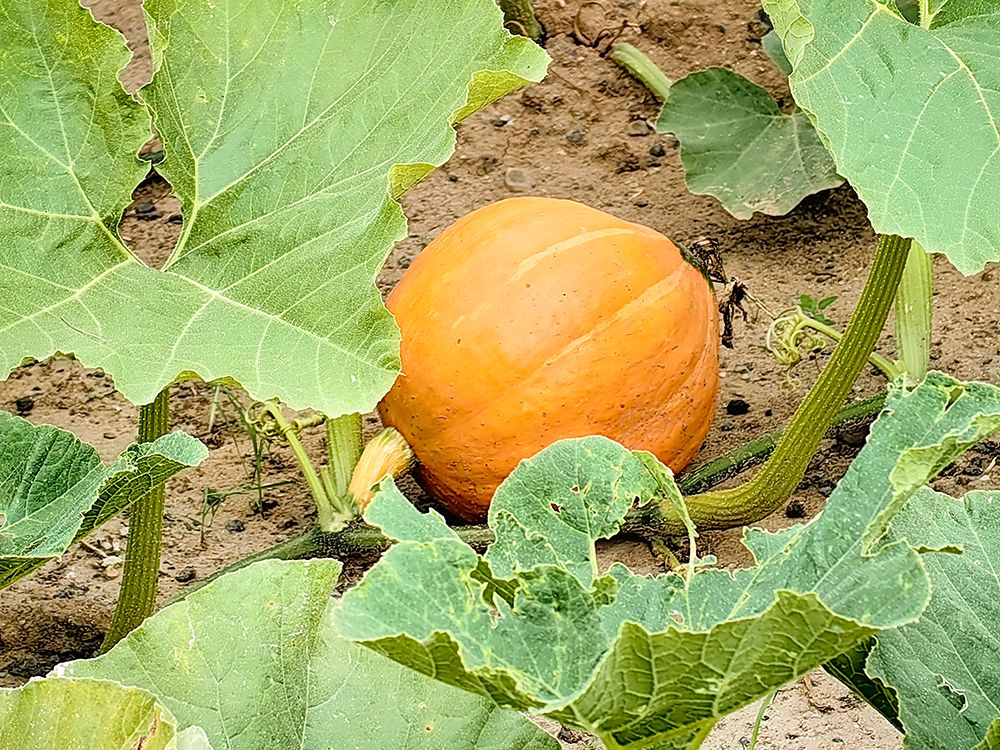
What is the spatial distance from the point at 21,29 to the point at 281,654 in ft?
2.52

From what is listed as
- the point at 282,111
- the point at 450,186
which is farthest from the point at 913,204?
the point at 450,186

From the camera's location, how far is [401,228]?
1479 millimetres

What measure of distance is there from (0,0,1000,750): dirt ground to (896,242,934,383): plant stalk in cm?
15

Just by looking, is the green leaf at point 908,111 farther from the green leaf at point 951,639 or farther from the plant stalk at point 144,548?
the plant stalk at point 144,548

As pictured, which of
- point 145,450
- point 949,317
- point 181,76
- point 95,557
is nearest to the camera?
point 145,450

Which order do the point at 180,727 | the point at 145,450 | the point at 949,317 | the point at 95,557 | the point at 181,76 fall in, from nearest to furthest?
the point at 180,727, the point at 145,450, the point at 181,76, the point at 95,557, the point at 949,317

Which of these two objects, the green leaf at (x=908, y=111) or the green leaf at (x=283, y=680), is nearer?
the green leaf at (x=283, y=680)

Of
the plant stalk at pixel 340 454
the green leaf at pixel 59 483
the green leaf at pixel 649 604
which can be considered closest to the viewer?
the green leaf at pixel 649 604

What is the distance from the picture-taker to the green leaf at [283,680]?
104 centimetres

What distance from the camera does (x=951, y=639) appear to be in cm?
99

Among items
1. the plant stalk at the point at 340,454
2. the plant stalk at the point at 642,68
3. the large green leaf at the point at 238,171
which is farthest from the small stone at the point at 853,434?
the plant stalk at the point at 642,68

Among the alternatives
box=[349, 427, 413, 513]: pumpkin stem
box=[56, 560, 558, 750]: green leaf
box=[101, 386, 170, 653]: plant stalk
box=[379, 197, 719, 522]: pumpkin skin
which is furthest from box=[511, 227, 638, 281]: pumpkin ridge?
box=[56, 560, 558, 750]: green leaf

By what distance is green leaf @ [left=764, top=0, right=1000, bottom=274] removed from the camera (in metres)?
1.50

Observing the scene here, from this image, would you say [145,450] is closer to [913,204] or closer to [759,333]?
[913,204]
